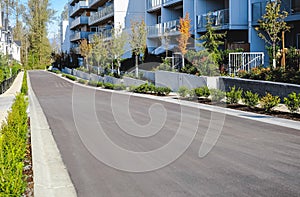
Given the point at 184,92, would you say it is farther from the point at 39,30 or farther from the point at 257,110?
the point at 39,30

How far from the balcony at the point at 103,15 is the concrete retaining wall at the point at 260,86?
91.0 ft

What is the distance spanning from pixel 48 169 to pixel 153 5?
111 feet

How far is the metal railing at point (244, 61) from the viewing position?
23.7 meters

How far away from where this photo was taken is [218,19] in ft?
92.7

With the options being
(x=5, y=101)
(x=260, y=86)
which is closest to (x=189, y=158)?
(x=260, y=86)

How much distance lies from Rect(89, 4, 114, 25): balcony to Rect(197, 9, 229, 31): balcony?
18874 mm

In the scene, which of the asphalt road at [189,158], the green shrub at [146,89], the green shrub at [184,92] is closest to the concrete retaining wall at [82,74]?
the green shrub at [146,89]

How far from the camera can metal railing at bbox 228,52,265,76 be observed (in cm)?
2367

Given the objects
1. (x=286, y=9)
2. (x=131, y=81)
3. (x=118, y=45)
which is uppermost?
(x=286, y=9)

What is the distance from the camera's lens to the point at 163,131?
39.9 feet

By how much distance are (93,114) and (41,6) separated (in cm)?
7488

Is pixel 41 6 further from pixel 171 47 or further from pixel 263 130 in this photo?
pixel 263 130

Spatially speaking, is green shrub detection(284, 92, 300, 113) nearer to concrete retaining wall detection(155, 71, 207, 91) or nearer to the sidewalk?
concrete retaining wall detection(155, 71, 207, 91)

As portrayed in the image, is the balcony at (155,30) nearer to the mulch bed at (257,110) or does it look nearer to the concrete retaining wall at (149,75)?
the concrete retaining wall at (149,75)
